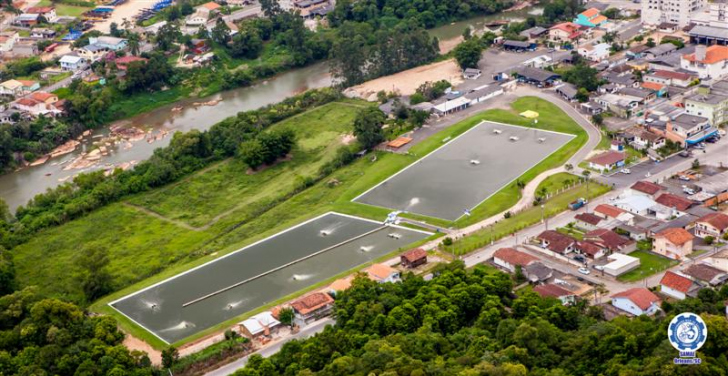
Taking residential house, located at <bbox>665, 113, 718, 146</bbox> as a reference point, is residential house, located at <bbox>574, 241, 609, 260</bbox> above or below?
below

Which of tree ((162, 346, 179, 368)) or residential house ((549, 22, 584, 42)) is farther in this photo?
residential house ((549, 22, 584, 42))

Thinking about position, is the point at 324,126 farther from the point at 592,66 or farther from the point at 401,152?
the point at 592,66

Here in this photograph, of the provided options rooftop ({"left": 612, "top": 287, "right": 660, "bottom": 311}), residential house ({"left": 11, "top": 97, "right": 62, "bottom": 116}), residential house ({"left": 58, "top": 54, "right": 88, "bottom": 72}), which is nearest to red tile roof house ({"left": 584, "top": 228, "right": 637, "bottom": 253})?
rooftop ({"left": 612, "top": 287, "right": 660, "bottom": 311})

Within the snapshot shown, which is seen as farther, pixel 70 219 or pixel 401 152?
pixel 401 152

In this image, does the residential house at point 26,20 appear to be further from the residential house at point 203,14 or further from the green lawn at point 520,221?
the green lawn at point 520,221

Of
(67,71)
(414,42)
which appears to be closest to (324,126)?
(414,42)

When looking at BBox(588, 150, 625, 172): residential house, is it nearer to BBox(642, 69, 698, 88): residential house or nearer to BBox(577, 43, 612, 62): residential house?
BBox(642, 69, 698, 88): residential house
